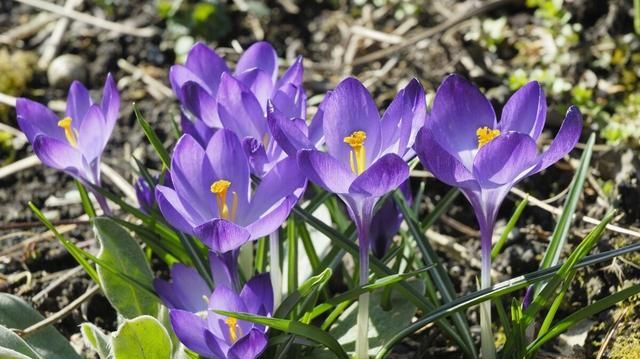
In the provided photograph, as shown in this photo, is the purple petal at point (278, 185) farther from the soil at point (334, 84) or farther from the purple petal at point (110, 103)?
the soil at point (334, 84)

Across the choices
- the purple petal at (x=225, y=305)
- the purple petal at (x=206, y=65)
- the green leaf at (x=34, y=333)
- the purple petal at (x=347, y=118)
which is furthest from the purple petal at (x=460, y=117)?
the green leaf at (x=34, y=333)

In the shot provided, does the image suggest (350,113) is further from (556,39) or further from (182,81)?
(556,39)

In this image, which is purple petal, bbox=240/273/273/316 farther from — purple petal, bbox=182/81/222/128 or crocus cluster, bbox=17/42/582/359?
purple petal, bbox=182/81/222/128

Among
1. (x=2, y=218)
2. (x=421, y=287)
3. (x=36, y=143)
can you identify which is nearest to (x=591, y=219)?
(x=421, y=287)

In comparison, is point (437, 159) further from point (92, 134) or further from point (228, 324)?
point (92, 134)

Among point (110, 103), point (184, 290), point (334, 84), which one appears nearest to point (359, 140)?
point (184, 290)

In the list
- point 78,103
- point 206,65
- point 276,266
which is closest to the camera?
point 276,266
